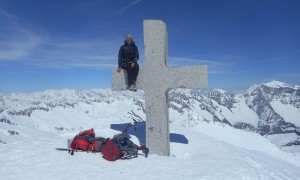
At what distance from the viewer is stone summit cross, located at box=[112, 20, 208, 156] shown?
512 inches

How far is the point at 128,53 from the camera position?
13.4m

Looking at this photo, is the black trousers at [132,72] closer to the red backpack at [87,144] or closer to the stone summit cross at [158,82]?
the stone summit cross at [158,82]

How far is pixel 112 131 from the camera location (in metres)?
16.8

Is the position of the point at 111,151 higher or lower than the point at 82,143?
lower

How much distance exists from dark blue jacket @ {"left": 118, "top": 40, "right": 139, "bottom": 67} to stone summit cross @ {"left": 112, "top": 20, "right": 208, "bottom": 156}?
464 mm

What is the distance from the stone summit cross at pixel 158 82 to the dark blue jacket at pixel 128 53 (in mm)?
Answer: 464

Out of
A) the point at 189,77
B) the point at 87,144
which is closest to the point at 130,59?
the point at 189,77

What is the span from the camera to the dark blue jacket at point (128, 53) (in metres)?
13.3

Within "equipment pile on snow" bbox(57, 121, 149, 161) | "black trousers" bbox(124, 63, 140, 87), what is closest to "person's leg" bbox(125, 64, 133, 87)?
"black trousers" bbox(124, 63, 140, 87)

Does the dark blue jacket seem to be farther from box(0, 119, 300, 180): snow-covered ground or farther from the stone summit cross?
box(0, 119, 300, 180): snow-covered ground

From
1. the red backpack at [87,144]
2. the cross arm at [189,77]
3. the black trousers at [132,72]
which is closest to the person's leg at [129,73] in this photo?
the black trousers at [132,72]

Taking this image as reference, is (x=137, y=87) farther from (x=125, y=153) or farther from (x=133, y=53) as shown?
(x=125, y=153)

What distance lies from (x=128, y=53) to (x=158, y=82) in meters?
1.73

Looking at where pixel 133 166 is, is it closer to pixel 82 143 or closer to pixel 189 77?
pixel 82 143
